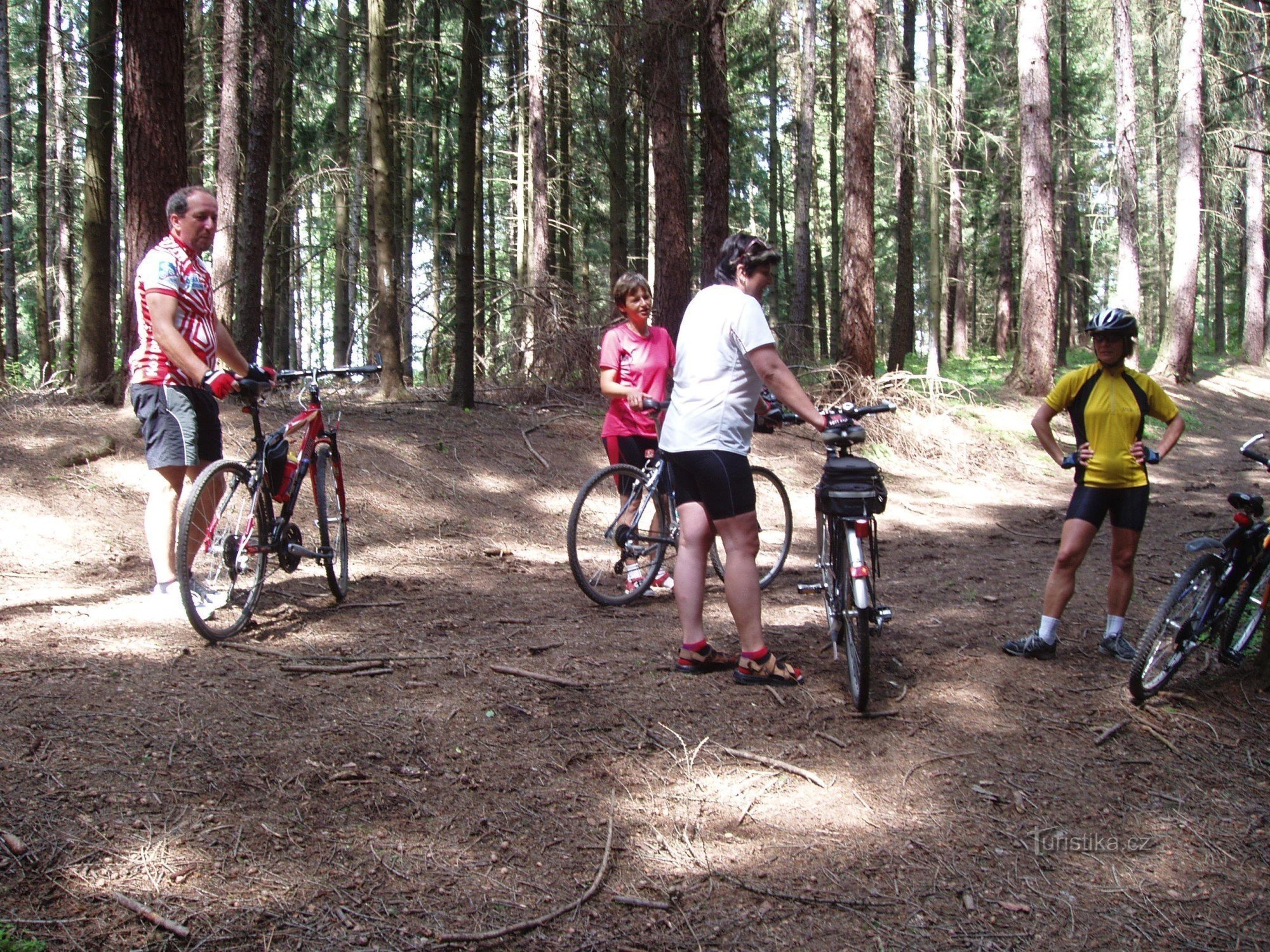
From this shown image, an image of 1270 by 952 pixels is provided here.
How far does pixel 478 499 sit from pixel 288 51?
11316 mm

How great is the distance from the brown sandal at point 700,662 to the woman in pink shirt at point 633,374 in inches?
67.4

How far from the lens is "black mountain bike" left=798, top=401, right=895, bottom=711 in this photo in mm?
4164

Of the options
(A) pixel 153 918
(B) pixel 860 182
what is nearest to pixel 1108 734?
(A) pixel 153 918

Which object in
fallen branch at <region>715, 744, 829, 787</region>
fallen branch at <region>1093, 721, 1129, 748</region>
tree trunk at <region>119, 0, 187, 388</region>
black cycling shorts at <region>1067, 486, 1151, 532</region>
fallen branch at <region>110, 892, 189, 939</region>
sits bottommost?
fallen branch at <region>1093, 721, 1129, 748</region>

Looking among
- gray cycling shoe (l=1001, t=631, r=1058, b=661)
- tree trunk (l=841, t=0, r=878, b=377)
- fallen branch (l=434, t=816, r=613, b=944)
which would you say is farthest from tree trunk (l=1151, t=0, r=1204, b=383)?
fallen branch (l=434, t=816, r=613, b=944)

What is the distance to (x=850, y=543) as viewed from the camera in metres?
4.30

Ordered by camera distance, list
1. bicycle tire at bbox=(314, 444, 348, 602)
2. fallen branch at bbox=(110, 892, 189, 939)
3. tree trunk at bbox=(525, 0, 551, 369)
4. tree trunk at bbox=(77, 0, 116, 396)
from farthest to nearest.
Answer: tree trunk at bbox=(525, 0, 551, 369), tree trunk at bbox=(77, 0, 116, 396), bicycle tire at bbox=(314, 444, 348, 602), fallen branch at bbox=(110, 892, 189, 939)

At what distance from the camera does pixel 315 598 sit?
229 inches

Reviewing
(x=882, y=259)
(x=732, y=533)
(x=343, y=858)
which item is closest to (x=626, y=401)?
(x=732, y=533)

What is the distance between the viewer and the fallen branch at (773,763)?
3614mm

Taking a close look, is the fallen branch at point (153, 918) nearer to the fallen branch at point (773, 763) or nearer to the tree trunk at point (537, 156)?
the fallen branch at point (773, 763)

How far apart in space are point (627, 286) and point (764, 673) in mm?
2930

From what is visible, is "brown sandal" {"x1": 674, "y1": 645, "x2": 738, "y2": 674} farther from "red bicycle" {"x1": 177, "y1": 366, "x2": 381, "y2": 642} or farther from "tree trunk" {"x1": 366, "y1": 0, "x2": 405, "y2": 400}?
"tree trunk" {"x1": 366, "y1": 0, "x2": 405, "y2": 400}

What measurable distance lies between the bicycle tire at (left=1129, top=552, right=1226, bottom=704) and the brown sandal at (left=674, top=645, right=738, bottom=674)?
1917mm
